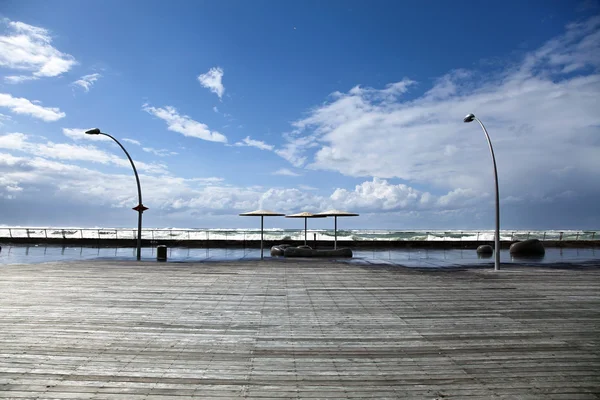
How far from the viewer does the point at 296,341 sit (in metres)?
5.06

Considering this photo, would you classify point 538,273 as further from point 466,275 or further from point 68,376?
point 68,376

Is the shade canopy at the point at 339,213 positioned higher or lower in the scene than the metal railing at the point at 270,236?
higher

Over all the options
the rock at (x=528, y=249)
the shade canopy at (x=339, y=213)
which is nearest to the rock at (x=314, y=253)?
the shade canopy at (x=339, y=213)

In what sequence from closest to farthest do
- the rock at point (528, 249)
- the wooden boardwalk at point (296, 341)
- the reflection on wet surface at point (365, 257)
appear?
the wooden boardwalk at point (296, 341) < the reflection on wet surface at point (365, 257) < the rock at point (528, 249)

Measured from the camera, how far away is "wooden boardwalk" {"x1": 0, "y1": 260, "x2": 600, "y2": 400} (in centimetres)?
367

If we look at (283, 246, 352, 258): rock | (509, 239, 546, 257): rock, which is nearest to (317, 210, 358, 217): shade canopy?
(283, 246, 352, 258): rock

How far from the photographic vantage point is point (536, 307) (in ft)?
23.6

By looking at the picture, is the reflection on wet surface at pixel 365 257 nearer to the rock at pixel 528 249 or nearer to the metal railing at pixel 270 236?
the rock at pixel 528 249

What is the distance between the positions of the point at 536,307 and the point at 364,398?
541 centimetres

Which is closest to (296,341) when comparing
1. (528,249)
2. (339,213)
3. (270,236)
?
(339,213)

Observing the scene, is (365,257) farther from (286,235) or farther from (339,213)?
(286,235)

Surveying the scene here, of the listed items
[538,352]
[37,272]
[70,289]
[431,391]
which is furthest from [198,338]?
[37,272]

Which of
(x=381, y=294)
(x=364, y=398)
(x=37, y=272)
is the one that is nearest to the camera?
(x=364, y=398)

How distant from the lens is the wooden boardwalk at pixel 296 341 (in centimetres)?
367
